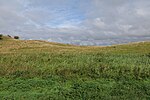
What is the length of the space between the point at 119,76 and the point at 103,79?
1668 millimetres

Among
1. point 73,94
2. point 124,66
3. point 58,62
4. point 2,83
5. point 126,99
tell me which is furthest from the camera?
point 58,62

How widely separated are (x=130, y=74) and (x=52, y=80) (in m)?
6.43

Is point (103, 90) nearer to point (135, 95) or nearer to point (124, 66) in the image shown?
point (135, 95)

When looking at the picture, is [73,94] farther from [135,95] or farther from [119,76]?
[119,76]

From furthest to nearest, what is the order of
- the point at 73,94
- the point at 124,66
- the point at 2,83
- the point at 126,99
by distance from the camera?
the point at 124,66 → the point at 2,83 → the point at 73,94 → the point at 126,99

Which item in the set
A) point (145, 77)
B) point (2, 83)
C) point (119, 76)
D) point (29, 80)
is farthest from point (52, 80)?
point (145, 77)

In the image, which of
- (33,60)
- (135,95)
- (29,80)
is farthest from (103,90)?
(33,60)

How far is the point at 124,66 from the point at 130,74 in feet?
8.56

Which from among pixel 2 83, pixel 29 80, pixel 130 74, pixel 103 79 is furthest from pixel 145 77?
pixel 2 83

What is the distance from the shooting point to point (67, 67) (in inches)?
975

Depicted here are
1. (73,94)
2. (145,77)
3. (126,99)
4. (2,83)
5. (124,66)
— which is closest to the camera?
(126,99)

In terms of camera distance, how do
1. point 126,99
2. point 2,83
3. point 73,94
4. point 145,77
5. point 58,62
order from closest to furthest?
point 126,99, point 73,94, point 2,83, point 145,77, point 58,62

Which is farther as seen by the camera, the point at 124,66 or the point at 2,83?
the point at 124,66

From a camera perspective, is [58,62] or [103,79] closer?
[103,79]
